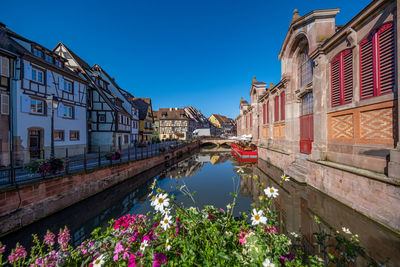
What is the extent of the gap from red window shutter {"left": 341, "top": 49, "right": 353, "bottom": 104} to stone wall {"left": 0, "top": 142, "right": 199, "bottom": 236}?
535 inches

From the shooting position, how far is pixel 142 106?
1348 inches

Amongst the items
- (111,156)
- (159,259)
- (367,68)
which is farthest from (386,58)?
(111,156)

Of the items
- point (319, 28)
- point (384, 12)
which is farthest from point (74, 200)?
point (319, 28)

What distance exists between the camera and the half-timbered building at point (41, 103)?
10953mm

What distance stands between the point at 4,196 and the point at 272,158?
16.8 meters

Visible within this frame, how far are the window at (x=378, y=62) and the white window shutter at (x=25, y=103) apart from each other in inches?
766

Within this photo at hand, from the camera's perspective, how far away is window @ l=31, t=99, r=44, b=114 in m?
12.0

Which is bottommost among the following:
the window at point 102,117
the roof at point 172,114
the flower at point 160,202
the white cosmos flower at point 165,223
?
the white cosmos flower at point 165,223

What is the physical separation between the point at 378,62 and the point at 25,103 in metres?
19.6

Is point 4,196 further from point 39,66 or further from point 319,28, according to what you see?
point 319,28

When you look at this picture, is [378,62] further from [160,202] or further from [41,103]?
[41,103]

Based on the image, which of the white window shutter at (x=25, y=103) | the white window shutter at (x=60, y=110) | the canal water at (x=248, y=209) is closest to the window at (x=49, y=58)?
the white window shutter at (x=60, y=110)

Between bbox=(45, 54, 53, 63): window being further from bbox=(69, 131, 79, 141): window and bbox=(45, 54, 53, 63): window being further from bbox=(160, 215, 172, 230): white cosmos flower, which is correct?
bbox=(160, 215, 172, 230): white cosmos flower

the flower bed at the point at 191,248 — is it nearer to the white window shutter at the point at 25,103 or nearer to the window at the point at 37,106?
the white window shutter at the point at 25,103
